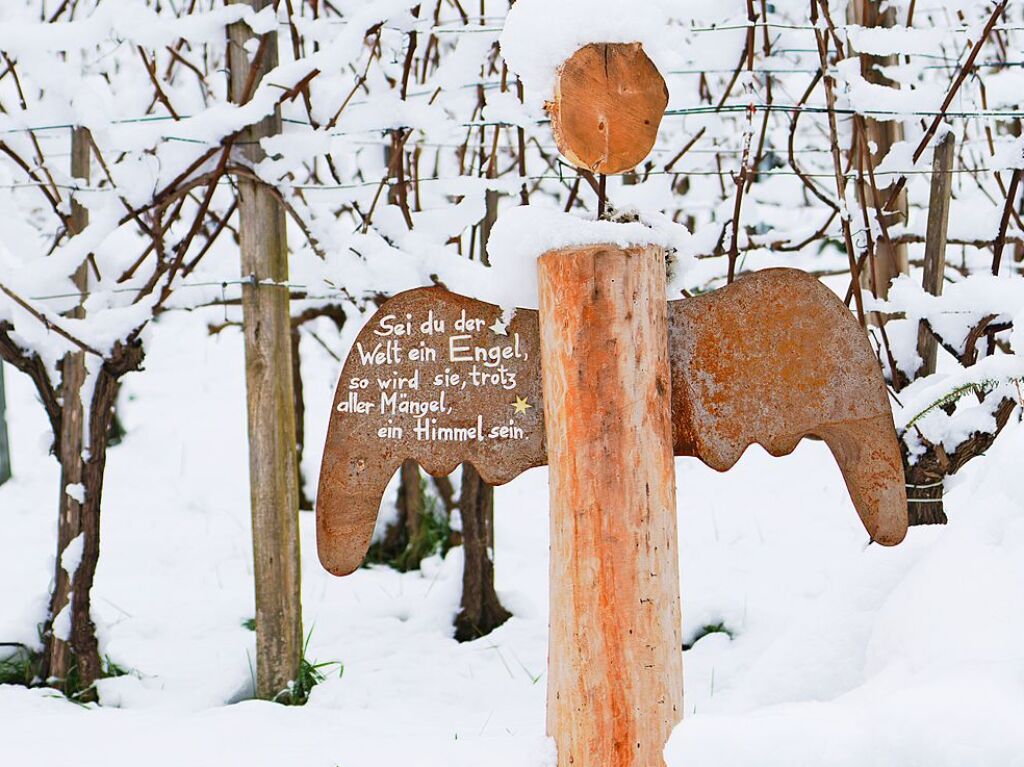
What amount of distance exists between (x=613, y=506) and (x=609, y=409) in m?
0.13

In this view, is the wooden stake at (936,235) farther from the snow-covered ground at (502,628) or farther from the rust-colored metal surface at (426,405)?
the rust-colored metal surface at (426,405)

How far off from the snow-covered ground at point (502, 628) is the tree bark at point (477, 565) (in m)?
0.08

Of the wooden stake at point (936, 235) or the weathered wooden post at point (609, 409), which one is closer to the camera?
the weathered wooden post at point (609, 409)

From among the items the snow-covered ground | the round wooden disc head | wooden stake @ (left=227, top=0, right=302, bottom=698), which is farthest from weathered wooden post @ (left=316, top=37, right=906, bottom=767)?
wooden stake @ (left=227, top=0, right=302, bottom=698)

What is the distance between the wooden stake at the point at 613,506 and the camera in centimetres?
142

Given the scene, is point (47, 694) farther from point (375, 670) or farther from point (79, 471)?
point (375, 670)

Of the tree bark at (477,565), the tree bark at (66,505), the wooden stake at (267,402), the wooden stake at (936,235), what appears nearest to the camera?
the wooden stake at (936,235)

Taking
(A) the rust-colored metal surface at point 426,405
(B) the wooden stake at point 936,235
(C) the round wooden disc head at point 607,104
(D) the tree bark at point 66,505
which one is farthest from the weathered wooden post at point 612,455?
(D) the tree bark at point 66,505

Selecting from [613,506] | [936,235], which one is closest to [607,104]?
[613,506]

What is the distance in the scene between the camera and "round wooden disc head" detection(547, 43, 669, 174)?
1.41 metres

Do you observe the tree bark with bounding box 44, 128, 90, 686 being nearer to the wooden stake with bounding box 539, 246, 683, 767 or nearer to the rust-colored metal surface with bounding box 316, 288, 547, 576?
the rust-colored metal surface with bounding box 316, 288, 547, 576

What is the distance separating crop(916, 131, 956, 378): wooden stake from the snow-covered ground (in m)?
0.45

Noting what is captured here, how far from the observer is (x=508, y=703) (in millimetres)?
2672

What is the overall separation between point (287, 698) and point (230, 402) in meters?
4.08
